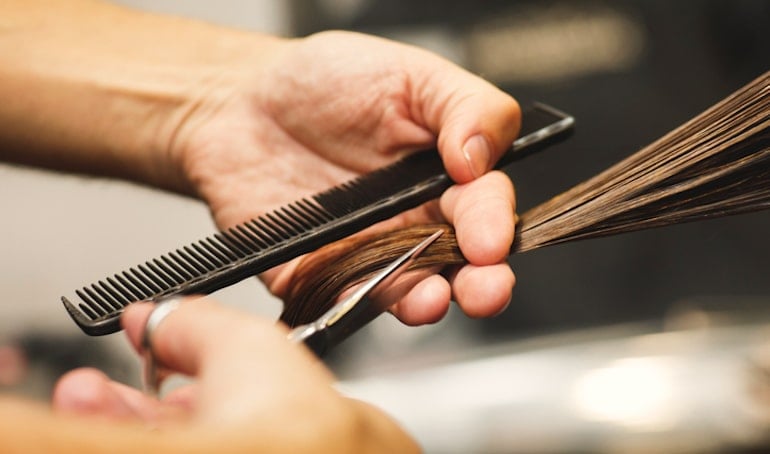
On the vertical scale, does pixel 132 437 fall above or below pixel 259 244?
above

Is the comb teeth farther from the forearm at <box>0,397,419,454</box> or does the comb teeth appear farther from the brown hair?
the forearm at <box>0,397,419,454</box>

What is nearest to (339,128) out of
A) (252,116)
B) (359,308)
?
(252,116)

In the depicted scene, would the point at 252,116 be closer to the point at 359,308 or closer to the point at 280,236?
the point at 280,236

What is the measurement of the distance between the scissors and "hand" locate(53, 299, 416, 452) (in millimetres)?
108

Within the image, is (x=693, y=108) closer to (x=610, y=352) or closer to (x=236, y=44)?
(x=610, y=352)

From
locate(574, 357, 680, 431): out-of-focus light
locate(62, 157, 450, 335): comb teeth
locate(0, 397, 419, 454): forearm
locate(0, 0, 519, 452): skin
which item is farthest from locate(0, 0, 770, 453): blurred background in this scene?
locate(0, 397, 419, 454): forearm

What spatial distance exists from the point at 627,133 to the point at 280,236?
963mm

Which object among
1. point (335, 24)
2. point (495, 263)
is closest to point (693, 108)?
point (335, 24)

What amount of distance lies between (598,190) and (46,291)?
1100 mm

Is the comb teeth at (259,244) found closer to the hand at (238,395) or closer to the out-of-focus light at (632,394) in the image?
the hand at (238,395)

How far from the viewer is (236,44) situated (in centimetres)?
105

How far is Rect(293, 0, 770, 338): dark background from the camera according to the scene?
1424 millimetres

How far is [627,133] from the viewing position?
4.90 feet

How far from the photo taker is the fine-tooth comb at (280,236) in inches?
26.8
